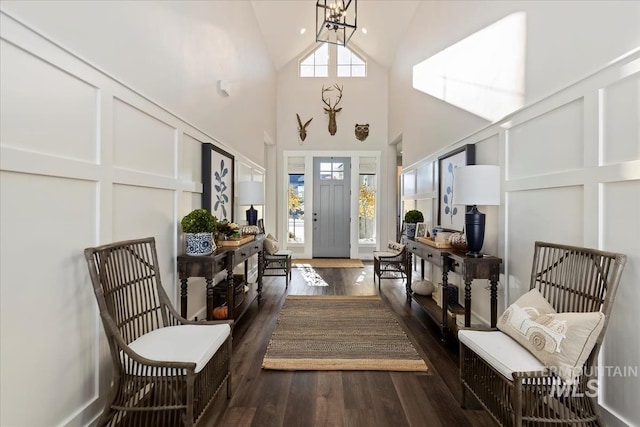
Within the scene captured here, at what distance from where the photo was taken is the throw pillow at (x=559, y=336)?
141 centimetres

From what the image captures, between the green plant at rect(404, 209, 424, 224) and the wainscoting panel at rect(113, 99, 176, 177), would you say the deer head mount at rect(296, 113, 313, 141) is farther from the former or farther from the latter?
the wainscoting panel at rect(113, 99, 176, 177)

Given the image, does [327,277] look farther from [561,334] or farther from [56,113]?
[56,113]

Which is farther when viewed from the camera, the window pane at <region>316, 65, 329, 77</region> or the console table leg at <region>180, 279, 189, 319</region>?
the window pane at <region>316, 65, 329, 77</region>

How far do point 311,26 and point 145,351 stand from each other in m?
6.39

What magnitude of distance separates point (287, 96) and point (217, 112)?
4139mm

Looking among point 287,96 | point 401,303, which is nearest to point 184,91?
point 401,303

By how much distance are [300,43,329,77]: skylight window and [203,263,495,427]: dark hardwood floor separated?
6.07 metres

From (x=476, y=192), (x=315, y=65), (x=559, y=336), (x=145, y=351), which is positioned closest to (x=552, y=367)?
(x=559, y=336)

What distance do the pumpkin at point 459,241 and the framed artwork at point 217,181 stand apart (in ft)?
7.73

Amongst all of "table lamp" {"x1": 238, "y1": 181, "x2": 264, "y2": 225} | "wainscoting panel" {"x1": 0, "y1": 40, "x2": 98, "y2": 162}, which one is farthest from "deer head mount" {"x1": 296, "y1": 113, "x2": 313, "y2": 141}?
"wainscoting panel" {"x1": 0, "y1": 40, "x2": 98, "y2": 162}

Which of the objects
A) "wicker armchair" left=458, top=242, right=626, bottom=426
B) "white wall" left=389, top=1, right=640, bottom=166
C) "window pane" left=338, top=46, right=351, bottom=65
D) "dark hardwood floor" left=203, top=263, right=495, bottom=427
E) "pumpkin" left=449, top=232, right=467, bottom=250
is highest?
Answer: "window pane" left=338, top=46, right=351, bottom=65

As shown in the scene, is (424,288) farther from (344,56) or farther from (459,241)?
(344,56)

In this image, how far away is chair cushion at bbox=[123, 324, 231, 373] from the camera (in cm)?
154

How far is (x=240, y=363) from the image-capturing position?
253 cm
